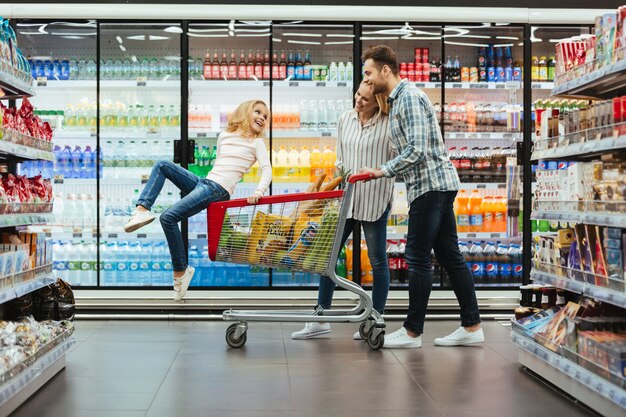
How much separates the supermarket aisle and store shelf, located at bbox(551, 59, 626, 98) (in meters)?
1.35

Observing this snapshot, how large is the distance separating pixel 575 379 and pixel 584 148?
0.97 metres

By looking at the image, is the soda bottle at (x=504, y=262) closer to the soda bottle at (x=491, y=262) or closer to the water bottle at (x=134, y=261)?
the soda bottle at (x=491, y=262)

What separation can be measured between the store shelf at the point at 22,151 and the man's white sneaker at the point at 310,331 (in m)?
1.77

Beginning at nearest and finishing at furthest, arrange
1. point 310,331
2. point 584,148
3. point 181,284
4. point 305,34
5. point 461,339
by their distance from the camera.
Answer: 1. point 584,148
2. point 461,339
3. point 310,331
4. point 181,284
5. point 305,34

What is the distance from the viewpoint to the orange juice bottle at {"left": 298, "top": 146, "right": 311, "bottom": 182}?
6066 mm

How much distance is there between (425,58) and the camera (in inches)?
238

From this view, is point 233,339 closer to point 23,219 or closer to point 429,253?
point 429,253

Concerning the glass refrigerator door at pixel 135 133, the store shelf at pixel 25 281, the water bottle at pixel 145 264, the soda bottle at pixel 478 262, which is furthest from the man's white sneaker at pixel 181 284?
the soda bottle at pixel 478 262

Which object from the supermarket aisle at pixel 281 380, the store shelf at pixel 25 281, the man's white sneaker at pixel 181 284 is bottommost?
the supermarket aisle at pixel 281 380

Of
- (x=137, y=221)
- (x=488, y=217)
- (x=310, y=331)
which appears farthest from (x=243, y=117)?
(x=488, y=217)

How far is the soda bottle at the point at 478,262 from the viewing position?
6.07 m

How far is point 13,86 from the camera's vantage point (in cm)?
349

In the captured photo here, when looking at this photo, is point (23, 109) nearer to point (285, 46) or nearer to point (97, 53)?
point (97, 53)

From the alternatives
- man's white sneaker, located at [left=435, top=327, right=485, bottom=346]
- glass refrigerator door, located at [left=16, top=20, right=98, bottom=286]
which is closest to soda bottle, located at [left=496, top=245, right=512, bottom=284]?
man's white sneaker, located at [left=435, top=327, right=485, bottom=346]
